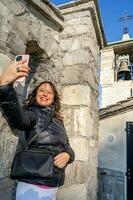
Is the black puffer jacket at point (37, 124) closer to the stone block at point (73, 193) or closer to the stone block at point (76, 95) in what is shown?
the stone block at point (73, 193)

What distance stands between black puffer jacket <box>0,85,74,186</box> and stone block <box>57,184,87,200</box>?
62cm

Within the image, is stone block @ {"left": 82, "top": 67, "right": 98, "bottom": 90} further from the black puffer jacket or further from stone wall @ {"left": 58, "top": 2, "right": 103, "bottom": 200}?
the black puffer jacket

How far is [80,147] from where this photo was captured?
7.59ft

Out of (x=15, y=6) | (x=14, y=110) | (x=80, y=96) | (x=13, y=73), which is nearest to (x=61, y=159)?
(x=14, y=110)

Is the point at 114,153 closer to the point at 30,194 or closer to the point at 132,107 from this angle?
the point at 132,107

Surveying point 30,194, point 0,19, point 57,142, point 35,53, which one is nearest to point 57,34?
point 35,53

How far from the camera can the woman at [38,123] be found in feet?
4.67

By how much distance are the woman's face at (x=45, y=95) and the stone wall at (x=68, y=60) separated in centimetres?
27

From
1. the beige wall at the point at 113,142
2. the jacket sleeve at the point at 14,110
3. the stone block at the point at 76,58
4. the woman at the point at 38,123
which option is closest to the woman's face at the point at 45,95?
the woman at the point at 38,123

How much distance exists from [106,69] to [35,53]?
32.8ft

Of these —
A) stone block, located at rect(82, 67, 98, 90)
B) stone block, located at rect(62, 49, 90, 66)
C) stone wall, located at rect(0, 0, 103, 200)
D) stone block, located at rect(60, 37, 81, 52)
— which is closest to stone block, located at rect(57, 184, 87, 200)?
stone wall, located at rect(0, 0, 103, 200)

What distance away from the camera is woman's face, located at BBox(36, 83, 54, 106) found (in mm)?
1768

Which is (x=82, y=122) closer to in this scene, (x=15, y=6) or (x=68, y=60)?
(x=68, y=60)

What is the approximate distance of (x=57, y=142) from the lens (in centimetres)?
161
